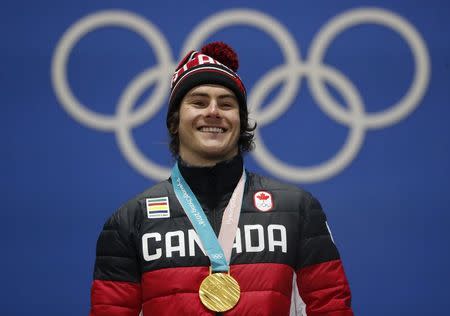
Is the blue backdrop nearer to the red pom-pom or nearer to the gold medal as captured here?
the red pom-pom

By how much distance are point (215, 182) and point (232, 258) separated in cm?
23

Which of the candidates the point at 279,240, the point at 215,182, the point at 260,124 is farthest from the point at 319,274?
the point at 260,124

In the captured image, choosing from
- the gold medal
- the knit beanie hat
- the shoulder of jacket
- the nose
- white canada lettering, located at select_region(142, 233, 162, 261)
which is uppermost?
the knit beanie hat

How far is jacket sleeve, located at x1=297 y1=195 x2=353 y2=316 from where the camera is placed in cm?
188

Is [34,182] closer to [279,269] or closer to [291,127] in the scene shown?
[291,127]

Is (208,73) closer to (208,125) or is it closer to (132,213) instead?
(208,125)

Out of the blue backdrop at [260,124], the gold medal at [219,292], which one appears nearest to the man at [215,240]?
the gold medal at [219,292]

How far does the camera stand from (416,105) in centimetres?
353

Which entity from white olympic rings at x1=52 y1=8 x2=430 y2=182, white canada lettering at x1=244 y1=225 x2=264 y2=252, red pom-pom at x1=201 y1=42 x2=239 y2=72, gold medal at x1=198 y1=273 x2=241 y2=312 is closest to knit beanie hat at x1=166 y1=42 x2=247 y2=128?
red pom-pom at x1=201 y1=42 x2=239 y2=72

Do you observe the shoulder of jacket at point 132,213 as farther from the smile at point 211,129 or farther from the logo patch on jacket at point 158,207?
the smile at point 211,129

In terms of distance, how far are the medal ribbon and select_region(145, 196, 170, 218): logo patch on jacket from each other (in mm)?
40

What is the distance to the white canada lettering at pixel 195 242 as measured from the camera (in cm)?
189

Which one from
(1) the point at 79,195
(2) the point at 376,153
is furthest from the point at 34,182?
(2) the point at 376,153

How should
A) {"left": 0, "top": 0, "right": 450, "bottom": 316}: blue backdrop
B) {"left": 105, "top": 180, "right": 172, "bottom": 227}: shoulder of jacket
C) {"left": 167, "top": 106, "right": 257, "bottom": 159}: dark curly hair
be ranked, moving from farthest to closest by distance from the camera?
{"left": 0, "top": 0, "right": 450, "bottom": 316}: blue backdrop → {"left": 167, "top": 106, "right": 257, "bottom": 159}: dark curly hair → {"left": 105, "top": 180, "right": 172, "bottom": 227}: shoulder of jacket
